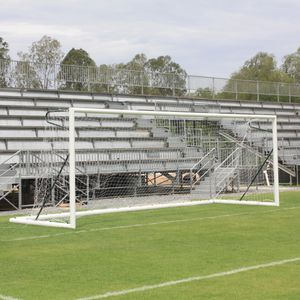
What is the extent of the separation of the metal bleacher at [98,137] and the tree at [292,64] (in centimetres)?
4586

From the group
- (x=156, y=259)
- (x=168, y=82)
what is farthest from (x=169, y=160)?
(x=156, y=259)

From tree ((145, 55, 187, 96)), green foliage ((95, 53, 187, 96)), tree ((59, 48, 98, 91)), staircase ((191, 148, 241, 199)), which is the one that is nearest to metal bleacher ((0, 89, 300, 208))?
staircase ((191, 148, 241, 199))

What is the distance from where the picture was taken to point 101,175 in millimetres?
18281

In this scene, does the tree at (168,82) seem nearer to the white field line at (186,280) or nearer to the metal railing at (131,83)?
the metal railing at (131,83)

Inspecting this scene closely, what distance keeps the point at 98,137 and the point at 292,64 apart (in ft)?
181

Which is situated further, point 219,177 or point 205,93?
point 205,93

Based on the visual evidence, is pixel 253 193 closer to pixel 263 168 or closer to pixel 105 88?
pixel 263 168

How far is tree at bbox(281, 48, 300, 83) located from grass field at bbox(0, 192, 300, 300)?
59.1 metres

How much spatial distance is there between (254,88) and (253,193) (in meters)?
16.5

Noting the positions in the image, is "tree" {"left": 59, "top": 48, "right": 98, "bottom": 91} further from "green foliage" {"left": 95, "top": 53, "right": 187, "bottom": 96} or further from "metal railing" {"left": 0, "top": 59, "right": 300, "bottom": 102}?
"green foliage" {"left": 95, "top": 53, "right": 187, "bottom": 96}

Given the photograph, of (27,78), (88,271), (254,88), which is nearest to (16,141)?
(27,78)

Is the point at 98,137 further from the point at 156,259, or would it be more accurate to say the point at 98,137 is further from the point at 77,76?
the point at 156,259

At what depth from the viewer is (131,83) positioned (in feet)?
95.2

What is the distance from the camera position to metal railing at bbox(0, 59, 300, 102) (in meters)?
24.9
